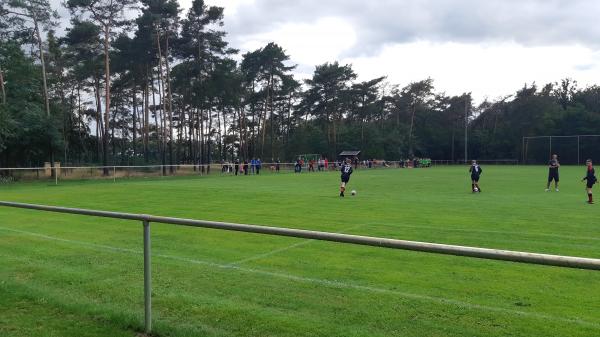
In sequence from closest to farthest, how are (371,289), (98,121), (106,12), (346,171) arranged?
(371,289) → (346,171) → (106,12) → (98,121)

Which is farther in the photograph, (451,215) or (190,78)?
(190,78)

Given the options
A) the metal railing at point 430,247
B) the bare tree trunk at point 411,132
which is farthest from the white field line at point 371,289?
the bare tree trunk at point 411,132

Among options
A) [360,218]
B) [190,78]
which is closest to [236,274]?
[360,218]

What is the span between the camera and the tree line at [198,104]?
148 ft

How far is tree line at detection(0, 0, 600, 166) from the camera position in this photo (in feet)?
148

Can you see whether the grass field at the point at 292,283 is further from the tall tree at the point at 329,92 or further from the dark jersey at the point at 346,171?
the tall tree at the point at 329,92

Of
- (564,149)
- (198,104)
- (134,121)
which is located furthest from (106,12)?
(564,149)

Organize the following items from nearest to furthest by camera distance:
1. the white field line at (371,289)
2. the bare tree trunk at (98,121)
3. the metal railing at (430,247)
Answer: the metal railing at (430,247) → the white field line at (371,289) → the bare tree trunk at (98,121)

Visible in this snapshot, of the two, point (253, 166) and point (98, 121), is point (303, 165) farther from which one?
point (98, 121)

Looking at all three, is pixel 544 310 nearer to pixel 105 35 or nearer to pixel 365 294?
pixel 365 294

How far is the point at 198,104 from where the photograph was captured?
59.8 metres

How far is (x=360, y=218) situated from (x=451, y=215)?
2698 mm

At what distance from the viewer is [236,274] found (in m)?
6.92

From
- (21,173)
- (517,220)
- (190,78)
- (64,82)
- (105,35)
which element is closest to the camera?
(517,220)
